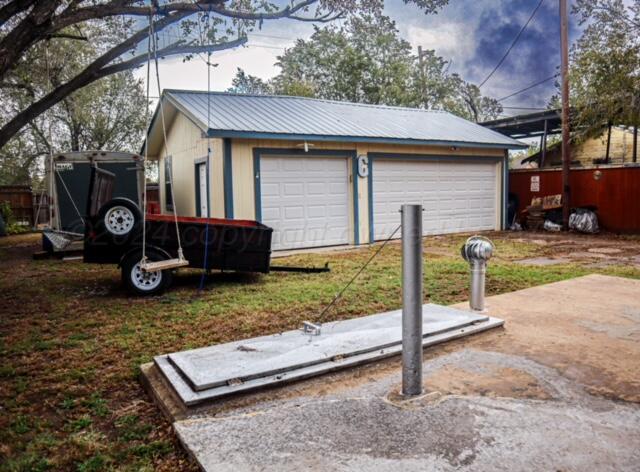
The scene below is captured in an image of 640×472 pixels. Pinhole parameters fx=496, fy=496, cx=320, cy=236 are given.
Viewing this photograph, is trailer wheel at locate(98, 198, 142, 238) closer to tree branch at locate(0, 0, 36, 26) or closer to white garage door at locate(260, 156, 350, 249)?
tree branch at locate(0, 0, 36, 26)

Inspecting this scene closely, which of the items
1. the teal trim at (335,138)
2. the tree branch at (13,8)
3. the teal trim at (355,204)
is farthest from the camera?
the teal trim at (355,204)

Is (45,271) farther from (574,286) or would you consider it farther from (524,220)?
(524,220)

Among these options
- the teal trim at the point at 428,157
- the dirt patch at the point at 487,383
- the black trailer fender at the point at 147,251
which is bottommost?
the dirt patch at the point at 487,383

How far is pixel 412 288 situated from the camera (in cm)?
269

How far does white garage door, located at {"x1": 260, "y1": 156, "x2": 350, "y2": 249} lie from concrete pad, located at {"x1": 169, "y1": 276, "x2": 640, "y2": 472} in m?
7.28

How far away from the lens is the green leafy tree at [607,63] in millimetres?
11750

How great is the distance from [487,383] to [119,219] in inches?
203

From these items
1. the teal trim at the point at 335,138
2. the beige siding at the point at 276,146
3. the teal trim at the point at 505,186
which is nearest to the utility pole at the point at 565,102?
the teal trim at the point at 505,186


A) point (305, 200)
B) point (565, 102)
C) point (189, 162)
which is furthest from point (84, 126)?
point (565, 102)

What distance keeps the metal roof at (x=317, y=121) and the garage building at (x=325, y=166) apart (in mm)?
33

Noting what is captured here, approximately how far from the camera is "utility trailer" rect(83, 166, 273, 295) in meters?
6.31

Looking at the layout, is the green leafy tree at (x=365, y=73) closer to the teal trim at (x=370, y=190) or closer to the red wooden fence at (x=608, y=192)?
the red wooden fence at (x=608, y=192)

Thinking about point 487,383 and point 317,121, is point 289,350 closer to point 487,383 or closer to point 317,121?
point 487,383

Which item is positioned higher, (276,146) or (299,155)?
(276,146)
